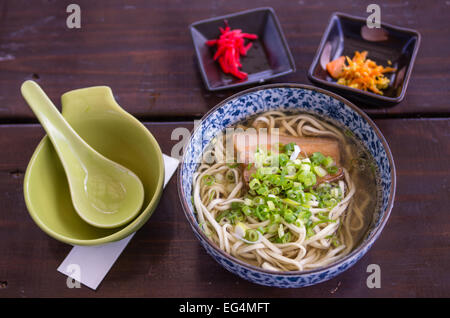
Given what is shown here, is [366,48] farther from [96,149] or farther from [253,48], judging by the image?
[96,149]

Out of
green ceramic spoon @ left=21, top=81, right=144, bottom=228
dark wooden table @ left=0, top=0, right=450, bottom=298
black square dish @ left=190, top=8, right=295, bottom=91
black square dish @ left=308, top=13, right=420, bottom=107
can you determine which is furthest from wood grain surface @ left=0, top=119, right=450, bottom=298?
black square dish @ left=190, top=8, right=295, bottom=91

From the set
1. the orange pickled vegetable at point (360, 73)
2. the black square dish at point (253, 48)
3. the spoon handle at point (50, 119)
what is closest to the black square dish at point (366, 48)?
the orange pickled vegetable at point (360, 73)

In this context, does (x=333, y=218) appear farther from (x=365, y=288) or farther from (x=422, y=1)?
(x=422, y=1)

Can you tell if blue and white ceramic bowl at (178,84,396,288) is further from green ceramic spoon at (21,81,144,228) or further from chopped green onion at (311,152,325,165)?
green ceramic spoon at (21,81,144,228)

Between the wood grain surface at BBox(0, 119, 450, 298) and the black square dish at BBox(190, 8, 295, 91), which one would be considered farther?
the black square dish at BBox(190, 8, 295, 91)

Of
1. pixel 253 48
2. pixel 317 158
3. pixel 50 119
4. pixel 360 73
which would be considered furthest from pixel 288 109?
pixel 50 119
